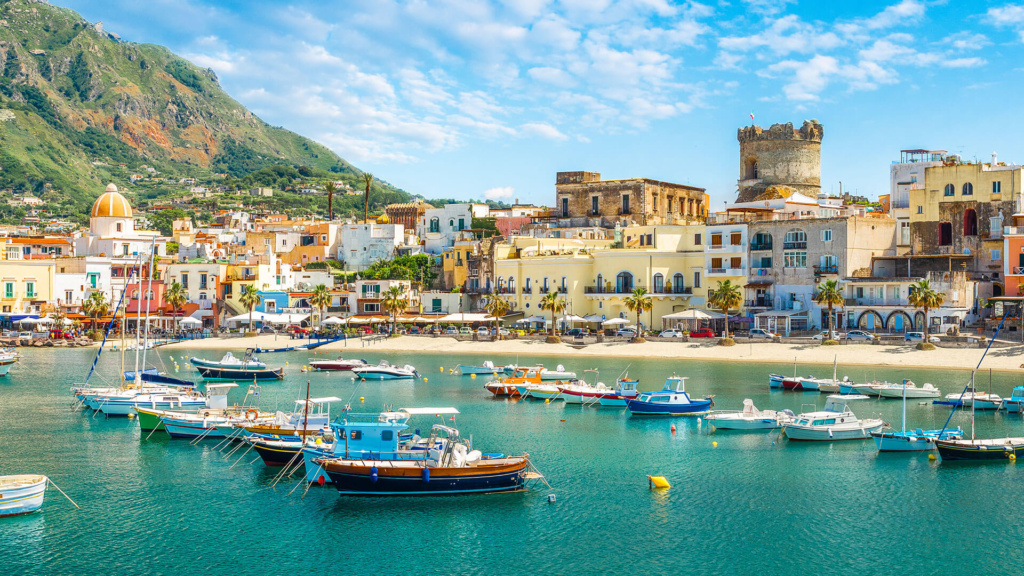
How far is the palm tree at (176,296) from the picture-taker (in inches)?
3794

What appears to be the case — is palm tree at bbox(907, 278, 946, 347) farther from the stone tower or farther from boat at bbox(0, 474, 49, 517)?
boat at bbox(0, 474, 49, 517)

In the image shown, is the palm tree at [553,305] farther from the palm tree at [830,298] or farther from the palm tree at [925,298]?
the palm tree at [925,298]

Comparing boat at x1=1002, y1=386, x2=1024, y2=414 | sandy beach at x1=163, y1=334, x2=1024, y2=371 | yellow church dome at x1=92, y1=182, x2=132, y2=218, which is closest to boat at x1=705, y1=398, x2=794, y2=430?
boat at x1=1002, y1=386, x2=1024, y2=414

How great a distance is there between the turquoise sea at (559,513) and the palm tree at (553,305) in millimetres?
35839

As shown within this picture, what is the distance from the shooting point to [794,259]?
79.8 metres

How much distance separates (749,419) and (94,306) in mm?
73311

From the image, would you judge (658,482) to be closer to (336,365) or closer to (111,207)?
(336,365)

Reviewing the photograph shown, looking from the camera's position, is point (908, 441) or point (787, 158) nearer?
point (908, 441)

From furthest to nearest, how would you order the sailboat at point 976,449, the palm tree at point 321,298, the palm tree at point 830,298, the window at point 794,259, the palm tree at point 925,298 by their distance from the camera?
the palm tree at point 321,298
the window at point 794,259
the palm tree at point 830,298
the palm tree at point 925,298
the sailboat at point 976,449

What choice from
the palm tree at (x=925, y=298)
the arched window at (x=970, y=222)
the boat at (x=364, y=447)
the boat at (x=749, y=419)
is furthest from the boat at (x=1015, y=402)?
the arched window at (x=970, y=222)

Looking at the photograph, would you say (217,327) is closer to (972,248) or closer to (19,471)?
(19,471)

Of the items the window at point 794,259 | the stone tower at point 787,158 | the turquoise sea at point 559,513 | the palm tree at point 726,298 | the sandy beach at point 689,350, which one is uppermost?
the stone tower at point 787,158

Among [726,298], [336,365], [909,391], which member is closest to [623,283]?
[726,298]

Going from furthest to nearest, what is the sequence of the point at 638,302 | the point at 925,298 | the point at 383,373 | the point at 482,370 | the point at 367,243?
the point at 367,243 → the point at 638,302 → the point at 925,298 → the point at 482,370 → the point at 383,373
